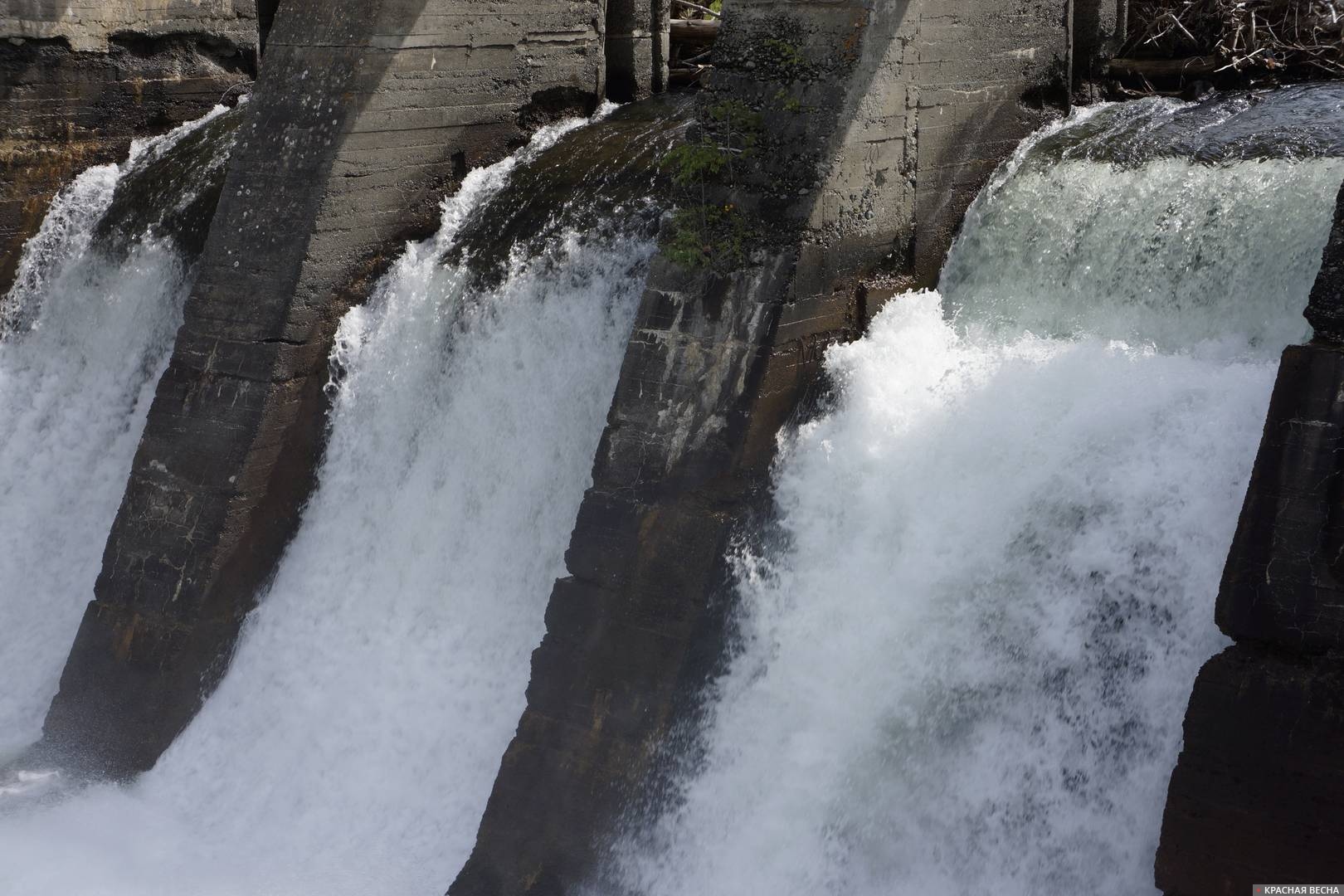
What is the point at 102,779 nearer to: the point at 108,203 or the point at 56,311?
the point at 56,311

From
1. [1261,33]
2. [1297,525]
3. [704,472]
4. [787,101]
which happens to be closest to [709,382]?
[704,472]

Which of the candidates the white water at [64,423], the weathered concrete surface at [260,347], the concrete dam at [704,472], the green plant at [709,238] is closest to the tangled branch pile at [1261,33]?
the concrete dam at [704,472]

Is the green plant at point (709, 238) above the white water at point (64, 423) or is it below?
above

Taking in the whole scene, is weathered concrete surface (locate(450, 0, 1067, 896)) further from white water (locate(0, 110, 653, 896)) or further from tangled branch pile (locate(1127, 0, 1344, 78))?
tangled branch pile (locate(1127, 0, 1344, 78))

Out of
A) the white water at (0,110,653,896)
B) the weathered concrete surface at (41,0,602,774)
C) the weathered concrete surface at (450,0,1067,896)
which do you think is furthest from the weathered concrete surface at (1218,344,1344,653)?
the weathered concrete surface at (41,0,602,774)

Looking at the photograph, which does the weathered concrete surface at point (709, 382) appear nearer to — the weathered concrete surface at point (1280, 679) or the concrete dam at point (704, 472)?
the concrete dam at point (704, 472)

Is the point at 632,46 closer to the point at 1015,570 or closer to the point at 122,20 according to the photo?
the point at 122,20
